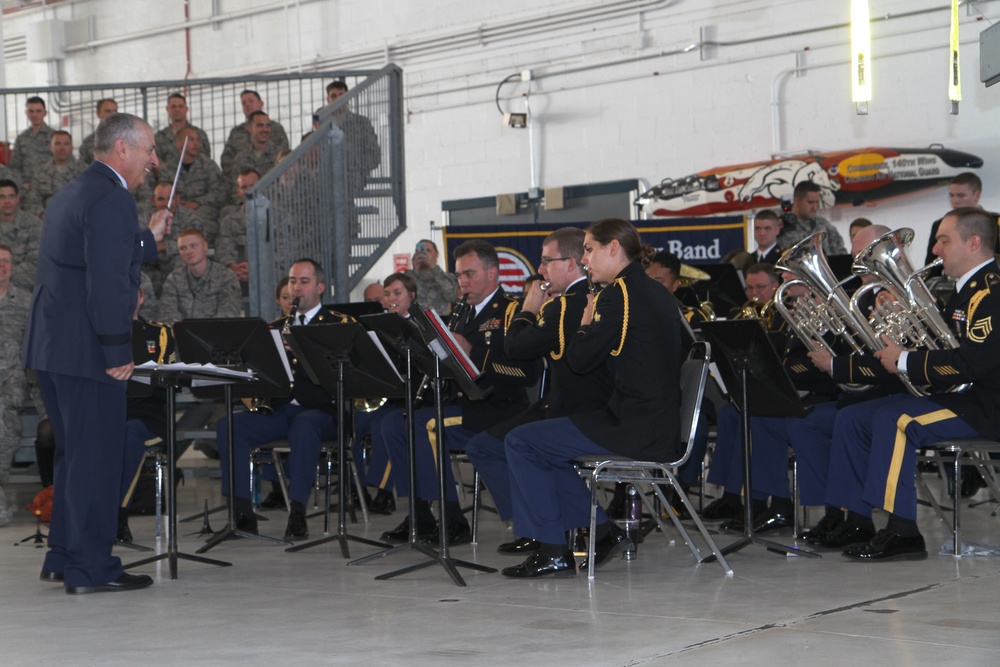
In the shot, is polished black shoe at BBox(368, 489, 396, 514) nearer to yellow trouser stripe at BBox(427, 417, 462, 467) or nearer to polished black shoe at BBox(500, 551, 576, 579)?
yellow trouser stripe at BBox(427, 417, 462, 467)

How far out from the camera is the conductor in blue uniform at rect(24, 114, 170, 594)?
470cm

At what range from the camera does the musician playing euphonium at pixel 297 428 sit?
6.48 metres

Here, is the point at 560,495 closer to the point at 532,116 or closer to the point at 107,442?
the point at 107,442

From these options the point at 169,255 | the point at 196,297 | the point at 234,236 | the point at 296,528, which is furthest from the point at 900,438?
the point at 169,255

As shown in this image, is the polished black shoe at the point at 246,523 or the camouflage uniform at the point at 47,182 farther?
the camouflage uniform at the point at 47,182

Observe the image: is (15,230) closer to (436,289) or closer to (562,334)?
Result: (436,289)

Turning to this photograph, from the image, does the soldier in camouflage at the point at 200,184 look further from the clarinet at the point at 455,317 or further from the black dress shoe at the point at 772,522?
the black dress shoe at the point at 772,522

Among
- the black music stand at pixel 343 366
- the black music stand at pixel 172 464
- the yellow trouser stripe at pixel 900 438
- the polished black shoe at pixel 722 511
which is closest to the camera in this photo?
the black music stand at pixel 172 464

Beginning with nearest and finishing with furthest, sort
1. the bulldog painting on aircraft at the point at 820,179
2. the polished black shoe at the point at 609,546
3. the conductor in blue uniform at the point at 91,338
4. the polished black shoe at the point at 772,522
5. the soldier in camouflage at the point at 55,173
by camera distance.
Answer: the conductor in blue uniform at the point at 91,338, the polished black shoe at the point at 609,546, the polished black shoe at the point at 772,522, the bulldog painting on aircraft at the point at 820,179, the soldier in camouflage at the point at 55,173

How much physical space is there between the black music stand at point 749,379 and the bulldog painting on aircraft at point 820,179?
5.61 m

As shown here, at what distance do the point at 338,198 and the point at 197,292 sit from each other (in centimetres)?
152

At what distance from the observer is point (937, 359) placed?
5102mm

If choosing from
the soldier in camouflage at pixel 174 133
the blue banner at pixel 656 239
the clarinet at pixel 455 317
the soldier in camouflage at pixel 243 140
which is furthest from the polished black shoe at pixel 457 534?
the soldier in camouflage at pixel 174 133

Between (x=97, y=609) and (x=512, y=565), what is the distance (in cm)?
170
